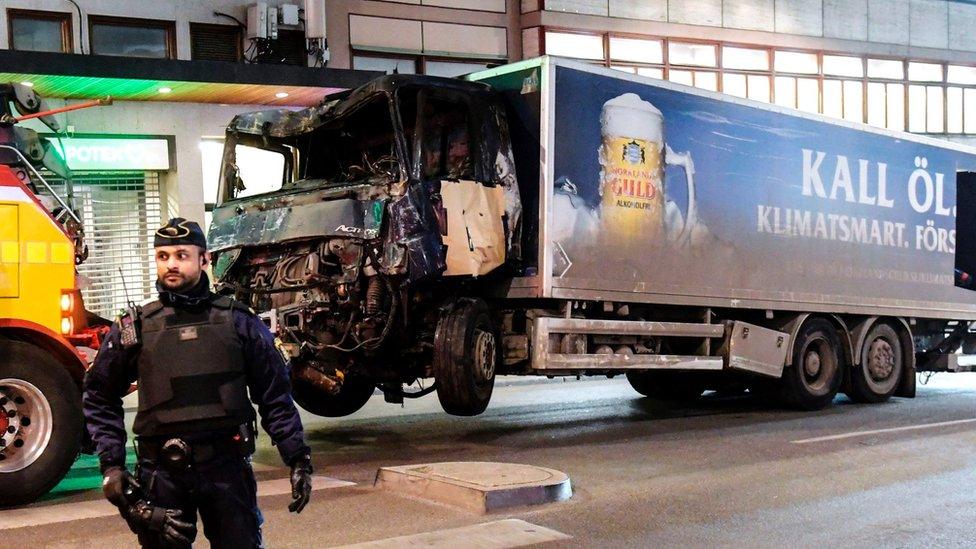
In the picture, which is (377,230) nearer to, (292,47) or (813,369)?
(813,369)

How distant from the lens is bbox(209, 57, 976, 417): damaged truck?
10.3 m

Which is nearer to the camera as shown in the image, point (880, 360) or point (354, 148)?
point (354, 148)

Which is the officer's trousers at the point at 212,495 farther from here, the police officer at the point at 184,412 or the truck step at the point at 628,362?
the truck step at the point at 628,362

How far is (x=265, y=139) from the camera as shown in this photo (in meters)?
11.9

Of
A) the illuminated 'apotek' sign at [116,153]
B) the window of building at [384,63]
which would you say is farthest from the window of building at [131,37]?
the window of building at [384,63]

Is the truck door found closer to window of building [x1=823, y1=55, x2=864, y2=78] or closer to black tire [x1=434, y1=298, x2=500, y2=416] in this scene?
black tire [x1=434, y1=298, x2=500, y2=416]

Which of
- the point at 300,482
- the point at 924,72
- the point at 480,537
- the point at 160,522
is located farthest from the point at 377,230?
the point at 924,72

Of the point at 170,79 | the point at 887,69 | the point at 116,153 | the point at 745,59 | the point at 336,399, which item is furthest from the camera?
the point at 887,69

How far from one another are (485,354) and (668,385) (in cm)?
540

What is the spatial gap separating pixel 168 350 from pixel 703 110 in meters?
9.13

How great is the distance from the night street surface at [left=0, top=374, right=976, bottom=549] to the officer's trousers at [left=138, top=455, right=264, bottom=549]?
2456 mm

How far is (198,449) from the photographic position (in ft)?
15.0

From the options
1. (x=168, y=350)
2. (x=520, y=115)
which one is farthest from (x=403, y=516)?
(x=520, y=115)

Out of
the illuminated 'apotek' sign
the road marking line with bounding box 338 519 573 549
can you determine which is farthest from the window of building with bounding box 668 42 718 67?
the road marking line with bounding box 338 519 573 549
